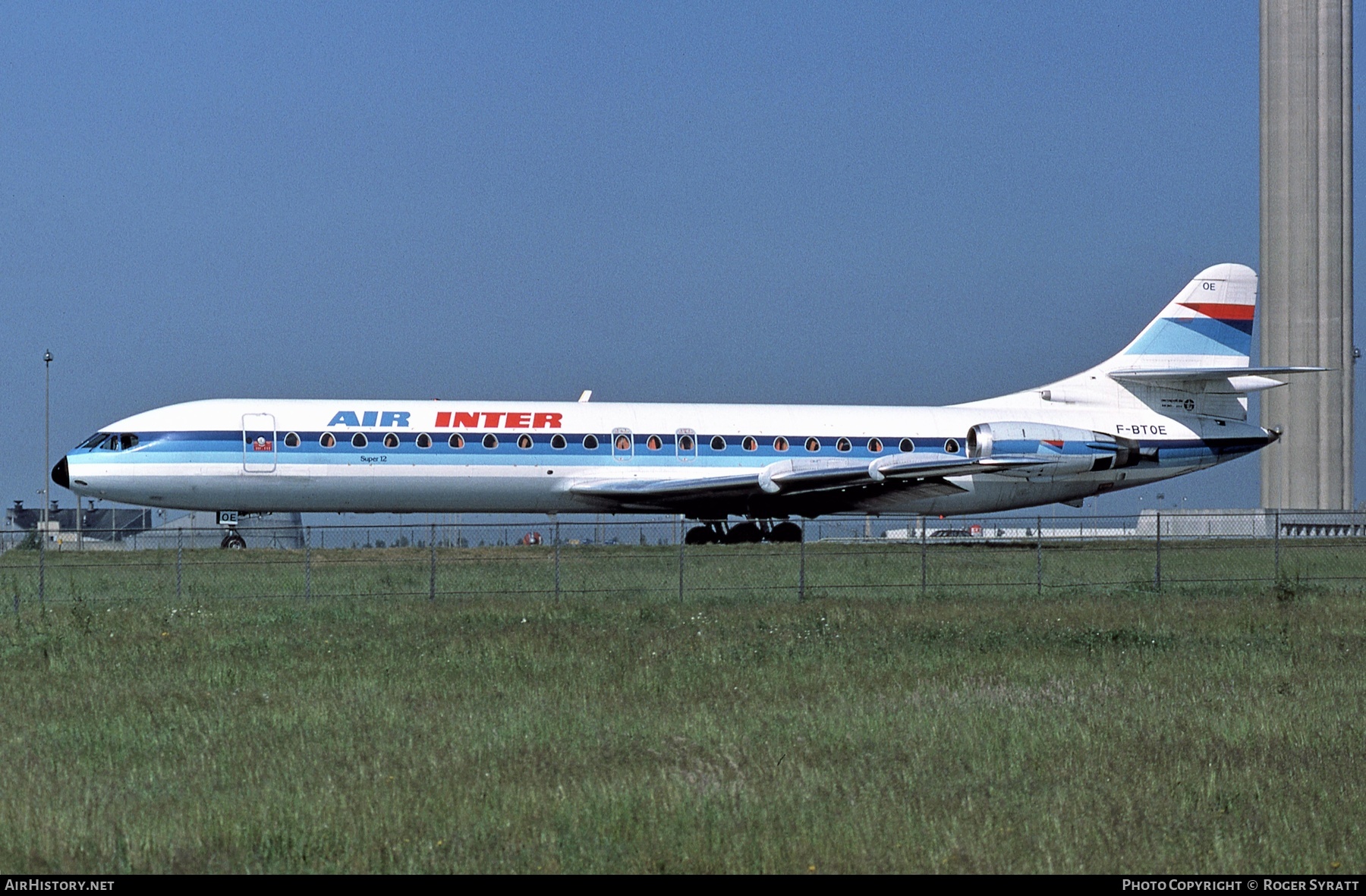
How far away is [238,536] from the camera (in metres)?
35.6

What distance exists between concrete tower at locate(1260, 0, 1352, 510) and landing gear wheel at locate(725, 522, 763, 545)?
4286cm

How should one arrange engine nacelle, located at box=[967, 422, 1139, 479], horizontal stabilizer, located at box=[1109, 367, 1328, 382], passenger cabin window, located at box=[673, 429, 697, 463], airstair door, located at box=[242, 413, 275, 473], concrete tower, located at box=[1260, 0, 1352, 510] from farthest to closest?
concrete tower, located at box=[1260, 0, 1352, 510] < horizontal stabilizer, located at box=[1109, 367, 1328, 382] < engine nacelle, located at box=[967, 422, 1139, 479] < passenger cabin window, located at box=[673, 429, 697, 463] < airstair door, located at box=[242, 413, 275, 473]

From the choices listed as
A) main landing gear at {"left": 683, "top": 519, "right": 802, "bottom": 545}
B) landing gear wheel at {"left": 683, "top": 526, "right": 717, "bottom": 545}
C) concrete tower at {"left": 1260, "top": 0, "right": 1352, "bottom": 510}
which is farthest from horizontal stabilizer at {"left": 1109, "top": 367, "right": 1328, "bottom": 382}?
concrete tower at {"left": 1260, "top": 0, "right": 1352, "bottom": 510}

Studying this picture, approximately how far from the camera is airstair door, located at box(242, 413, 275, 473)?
34219 mm

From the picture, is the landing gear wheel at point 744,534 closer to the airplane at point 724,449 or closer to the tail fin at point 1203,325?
the airplane at point 724,449

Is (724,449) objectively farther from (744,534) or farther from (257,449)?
(257,449)

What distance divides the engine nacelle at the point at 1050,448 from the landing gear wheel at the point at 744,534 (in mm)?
5614

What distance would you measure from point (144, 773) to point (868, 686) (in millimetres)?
6998

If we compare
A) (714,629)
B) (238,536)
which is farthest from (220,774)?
(238,536)

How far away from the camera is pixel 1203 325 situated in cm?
4309

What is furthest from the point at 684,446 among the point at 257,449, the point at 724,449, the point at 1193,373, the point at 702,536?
the point at 1193,373

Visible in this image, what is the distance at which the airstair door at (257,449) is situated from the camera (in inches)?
1347

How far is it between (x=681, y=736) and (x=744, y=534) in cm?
2662

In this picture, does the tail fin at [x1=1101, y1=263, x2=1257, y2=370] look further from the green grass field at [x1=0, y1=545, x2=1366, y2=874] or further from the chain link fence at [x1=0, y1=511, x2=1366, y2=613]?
the green grass field at [x1=0, y1=545, x2=1366, y2=874]
